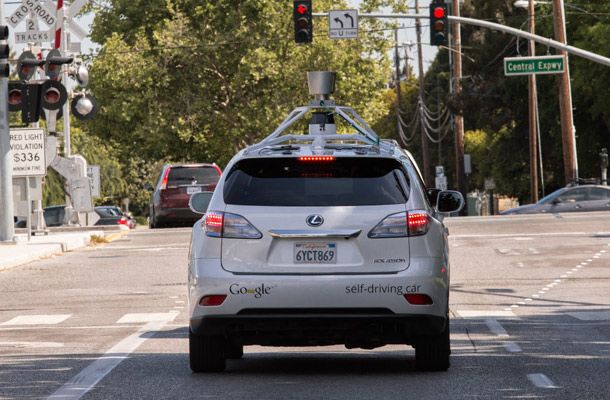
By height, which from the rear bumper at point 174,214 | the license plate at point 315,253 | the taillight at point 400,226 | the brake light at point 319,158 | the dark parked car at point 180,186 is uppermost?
the dark parked car at point 180,186

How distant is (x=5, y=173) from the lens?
1202 inches

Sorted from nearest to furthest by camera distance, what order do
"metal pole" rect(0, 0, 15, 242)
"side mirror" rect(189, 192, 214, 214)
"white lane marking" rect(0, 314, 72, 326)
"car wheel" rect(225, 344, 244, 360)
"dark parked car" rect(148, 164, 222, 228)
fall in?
1. "side mirror" rect(189, 192, 214, 214)
2. "car wheel" rect(225, 344, 244, 360)
3. "white lane marking" rect(0, 314, 72, 326)
4. "metal pole" rect(0, 0, 15, 242)
5. "dark parked car" rect(148, 164, 222, 228)

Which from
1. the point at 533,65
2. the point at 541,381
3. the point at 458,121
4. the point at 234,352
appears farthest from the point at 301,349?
the point at 458,121

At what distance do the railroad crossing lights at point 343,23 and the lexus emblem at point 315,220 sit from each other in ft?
113

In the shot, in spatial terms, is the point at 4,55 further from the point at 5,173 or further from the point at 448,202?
the point at 448,202

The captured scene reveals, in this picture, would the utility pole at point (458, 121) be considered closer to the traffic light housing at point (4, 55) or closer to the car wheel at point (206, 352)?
the traffic light housing at point (4, 55)

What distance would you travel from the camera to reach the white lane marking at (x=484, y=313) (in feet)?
55.9

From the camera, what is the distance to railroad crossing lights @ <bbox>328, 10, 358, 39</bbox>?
45.3 m

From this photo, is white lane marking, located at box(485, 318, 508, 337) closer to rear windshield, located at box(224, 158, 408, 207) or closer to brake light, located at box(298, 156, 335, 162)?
rear windshield, located at box(224, 158, 408, 207)

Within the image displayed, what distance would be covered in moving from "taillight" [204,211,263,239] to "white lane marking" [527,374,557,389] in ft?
7.22

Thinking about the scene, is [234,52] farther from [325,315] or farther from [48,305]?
[325,315]

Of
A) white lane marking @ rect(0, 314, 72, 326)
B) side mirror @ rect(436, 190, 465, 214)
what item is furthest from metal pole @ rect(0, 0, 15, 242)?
side mirror @ rect(436, 190, 465, 214)

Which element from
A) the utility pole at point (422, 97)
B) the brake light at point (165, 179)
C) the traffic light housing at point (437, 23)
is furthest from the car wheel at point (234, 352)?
the utility pole at point (422, 97)

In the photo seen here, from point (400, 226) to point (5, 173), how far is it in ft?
67.7
